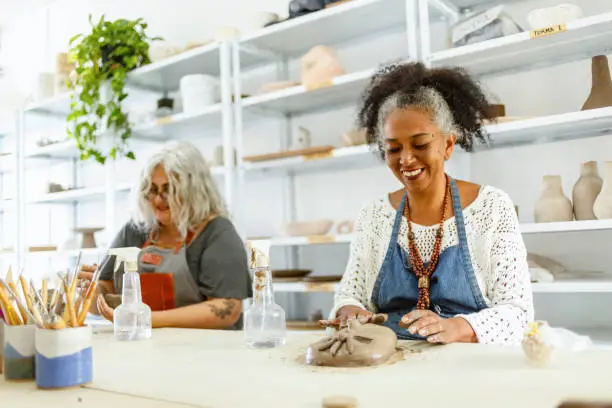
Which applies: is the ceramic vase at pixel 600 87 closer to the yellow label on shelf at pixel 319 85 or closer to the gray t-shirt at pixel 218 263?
the yellow label on shelf at pixel 319 85

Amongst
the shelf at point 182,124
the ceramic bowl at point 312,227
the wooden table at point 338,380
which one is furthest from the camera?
the shelf at point 182,124

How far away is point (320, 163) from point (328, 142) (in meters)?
0.20

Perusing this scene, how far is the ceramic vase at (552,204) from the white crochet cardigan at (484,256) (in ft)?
2.70

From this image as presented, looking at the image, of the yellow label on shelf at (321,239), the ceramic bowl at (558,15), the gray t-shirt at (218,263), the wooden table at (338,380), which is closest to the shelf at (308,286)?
the yellow label on shelf at (321,239)

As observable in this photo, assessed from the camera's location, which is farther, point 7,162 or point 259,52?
point 7,162

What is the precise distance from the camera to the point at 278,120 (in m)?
3.80

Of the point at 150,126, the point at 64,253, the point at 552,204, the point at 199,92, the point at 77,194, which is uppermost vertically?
the point at 199,92

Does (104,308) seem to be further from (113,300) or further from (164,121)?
(164,121)

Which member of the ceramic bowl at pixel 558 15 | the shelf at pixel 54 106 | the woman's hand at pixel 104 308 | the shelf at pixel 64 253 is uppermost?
the shelf at pixel 54 106

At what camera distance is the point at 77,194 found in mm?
4395

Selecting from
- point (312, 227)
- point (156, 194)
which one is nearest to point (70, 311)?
point (156, 194)

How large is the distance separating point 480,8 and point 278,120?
54.3 inches

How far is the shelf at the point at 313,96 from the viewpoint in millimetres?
3020

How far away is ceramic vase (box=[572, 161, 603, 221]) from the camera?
2.43 meters
